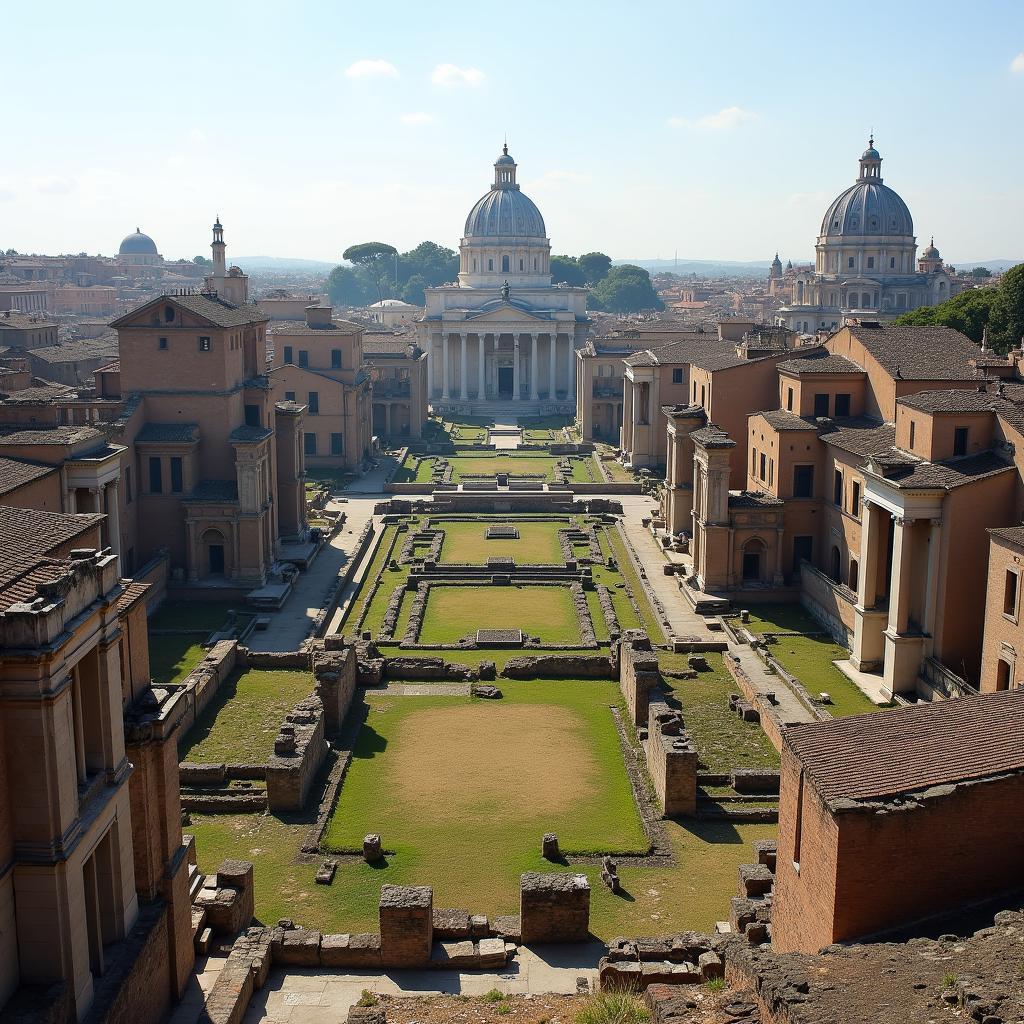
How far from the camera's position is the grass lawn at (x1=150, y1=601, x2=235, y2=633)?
178 feet

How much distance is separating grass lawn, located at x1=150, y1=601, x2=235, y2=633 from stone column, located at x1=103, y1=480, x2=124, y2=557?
12.8ft

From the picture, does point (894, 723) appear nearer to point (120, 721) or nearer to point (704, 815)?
point (704, 815)

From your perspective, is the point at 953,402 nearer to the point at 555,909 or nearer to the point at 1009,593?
the point at 1009,593

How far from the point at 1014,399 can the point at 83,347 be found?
3057 inches

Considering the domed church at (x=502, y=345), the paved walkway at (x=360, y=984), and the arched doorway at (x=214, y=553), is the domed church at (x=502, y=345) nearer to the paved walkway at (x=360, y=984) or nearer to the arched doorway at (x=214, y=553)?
the arched doorway at (x=214, y=553)

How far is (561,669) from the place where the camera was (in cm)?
4834

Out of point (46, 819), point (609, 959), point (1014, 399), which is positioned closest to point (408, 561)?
point (1014, 399)

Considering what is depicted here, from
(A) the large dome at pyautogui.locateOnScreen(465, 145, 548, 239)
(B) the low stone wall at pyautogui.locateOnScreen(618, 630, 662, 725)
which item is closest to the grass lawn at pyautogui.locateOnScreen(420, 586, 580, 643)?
(B) the low stone wall at pyautogui.locateOnScreen(618, 630, 662, 725)

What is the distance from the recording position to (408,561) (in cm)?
6738

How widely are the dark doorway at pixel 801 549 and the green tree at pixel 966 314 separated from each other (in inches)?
1458

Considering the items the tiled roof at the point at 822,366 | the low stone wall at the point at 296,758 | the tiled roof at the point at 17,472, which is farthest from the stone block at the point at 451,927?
the tiled roof at the point at 822,366

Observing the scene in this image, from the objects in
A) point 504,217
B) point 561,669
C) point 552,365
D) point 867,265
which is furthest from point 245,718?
point 867,265

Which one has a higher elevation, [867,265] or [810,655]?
[867,265]

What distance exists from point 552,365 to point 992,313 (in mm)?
58650
